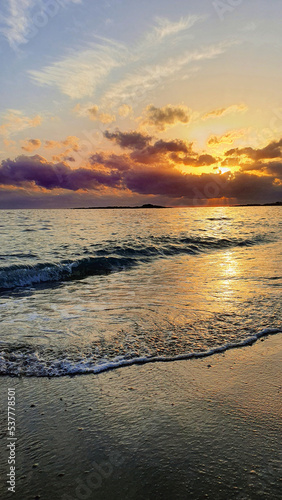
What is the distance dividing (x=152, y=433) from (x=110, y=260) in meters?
14.0

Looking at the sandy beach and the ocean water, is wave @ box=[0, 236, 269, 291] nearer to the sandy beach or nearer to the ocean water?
the ocean water

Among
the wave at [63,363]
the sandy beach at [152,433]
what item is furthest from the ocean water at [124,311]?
the sandy beach at [152,433]

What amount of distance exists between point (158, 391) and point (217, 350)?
1.59 m

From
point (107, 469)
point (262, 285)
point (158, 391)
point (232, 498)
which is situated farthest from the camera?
point (262, 285)

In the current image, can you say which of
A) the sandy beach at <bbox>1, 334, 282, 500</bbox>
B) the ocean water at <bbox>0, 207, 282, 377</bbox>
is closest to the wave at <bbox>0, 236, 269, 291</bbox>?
the ocean water at <bbox>0, 207, 282, 377</bbox>

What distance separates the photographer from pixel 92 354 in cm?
511

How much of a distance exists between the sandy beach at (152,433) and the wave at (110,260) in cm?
909

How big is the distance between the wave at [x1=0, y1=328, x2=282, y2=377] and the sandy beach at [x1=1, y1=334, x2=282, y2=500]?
19 centimetres

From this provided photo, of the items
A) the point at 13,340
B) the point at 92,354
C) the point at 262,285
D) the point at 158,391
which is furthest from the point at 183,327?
the point at 262,285

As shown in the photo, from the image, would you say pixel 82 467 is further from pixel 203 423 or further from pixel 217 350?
pixel 217 350

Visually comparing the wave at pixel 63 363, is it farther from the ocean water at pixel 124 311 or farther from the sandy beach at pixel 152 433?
the sandy beach at pixel 152 433

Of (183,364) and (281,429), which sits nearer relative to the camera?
(281,429)

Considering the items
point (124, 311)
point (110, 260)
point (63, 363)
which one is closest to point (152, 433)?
point (63, 363)

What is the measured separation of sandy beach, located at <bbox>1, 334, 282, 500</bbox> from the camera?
2.47m
